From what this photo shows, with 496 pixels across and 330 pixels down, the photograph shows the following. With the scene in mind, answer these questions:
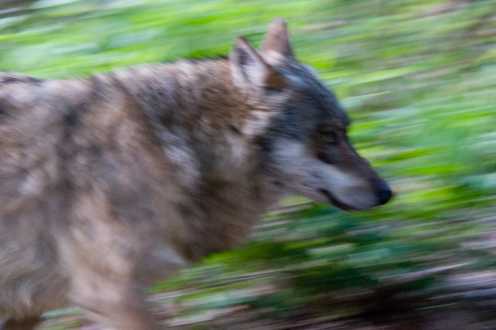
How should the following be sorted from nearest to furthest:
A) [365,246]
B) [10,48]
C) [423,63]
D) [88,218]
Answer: [88,218], [365,246], [423,63], [10,48]

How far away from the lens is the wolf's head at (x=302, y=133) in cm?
454

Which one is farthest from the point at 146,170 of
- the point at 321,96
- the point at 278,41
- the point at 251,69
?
the point at 278,41

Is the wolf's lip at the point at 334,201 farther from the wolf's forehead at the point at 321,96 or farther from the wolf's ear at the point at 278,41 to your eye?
the wolf's ear at the point at 278,41

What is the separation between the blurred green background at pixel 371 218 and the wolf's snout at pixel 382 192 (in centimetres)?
32

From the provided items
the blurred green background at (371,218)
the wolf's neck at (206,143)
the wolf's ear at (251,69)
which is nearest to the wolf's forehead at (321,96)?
the wolf's ear at (251,69)

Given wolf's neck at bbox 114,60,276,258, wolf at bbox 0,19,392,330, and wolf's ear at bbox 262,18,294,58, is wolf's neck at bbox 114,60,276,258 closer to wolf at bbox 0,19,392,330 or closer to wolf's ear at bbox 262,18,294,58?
wolf at bbox 0,19,392,330

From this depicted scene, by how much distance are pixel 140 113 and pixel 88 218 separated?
1.73 ft

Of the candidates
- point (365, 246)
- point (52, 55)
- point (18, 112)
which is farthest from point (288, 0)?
point (18, 112)

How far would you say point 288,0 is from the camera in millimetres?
6473

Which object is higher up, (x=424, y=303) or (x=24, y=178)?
(x=24, y=178)

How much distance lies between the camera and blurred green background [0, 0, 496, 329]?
5.00 metres

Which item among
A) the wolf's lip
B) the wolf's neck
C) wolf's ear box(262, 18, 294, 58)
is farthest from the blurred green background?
wolf's ear box(262, 18, 294, 58)

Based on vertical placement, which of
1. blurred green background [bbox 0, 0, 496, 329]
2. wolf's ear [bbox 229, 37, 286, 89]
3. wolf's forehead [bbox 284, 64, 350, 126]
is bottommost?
blurred green background [bbox 0, 0, 496, 329]

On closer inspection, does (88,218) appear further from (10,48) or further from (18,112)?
(10,48)
